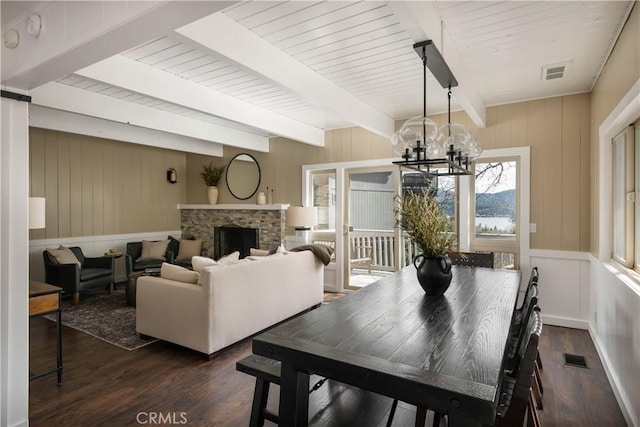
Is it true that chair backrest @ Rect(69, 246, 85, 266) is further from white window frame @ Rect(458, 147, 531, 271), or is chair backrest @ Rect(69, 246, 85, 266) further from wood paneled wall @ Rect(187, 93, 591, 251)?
white window frame @ Rect(458, 147, 531, 271)

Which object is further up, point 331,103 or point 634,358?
point 331,103

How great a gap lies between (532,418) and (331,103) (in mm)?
2898

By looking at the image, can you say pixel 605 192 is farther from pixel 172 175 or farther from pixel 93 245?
pixel 93 245

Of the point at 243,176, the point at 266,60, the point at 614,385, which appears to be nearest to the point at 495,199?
the point at 614,385

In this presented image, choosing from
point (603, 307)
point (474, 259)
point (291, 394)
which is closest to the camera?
point (291, 394)

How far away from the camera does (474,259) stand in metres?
4.02

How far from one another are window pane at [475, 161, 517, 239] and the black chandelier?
198 centimetres

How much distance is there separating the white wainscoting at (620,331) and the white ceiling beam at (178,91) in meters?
3.72

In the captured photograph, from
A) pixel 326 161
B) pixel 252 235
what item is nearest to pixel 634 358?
pixel 326 161

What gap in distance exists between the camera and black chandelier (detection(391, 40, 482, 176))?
2.34 metres

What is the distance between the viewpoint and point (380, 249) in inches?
217

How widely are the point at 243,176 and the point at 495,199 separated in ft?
13.7

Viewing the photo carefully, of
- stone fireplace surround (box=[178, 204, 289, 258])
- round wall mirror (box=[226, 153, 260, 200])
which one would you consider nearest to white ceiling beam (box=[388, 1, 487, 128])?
stone fireplace surround (box=[178, 204, 289, 258])

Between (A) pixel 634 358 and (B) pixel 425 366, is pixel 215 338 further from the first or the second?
(A) pixel 634 358
